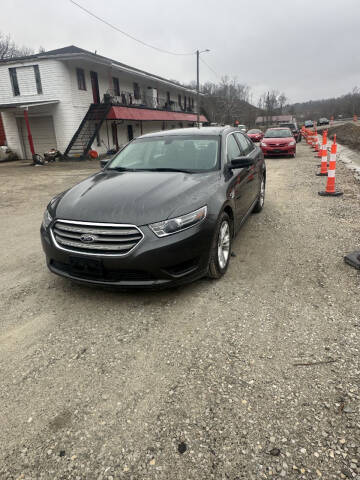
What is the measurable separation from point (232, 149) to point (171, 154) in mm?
935

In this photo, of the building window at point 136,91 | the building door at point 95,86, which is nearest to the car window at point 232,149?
the building door at point 95,86

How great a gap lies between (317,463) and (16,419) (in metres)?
1.79

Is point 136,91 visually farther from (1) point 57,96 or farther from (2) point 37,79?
(1) point 57,96

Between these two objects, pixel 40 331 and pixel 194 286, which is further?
pixel 194 286

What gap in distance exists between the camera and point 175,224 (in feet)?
10.2

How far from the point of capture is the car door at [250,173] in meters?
5.05

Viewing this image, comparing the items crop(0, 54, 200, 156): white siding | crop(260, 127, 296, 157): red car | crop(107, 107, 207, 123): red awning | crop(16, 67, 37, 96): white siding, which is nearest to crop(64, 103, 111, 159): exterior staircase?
crop(0, 54, 200, 156): white siding

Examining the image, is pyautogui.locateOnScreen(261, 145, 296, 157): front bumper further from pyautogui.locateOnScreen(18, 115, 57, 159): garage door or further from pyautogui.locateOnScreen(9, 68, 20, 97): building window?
pyautogui.locateOnScreen(9, 68, 20, 97): building window

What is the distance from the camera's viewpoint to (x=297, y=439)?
193 centimetres

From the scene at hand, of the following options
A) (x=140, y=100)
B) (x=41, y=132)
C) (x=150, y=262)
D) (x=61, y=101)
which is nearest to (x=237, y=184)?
(x=150, y=262)

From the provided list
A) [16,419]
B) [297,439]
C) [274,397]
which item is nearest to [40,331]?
[16,419]

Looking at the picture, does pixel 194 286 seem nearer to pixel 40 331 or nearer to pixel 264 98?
pixel 40 331

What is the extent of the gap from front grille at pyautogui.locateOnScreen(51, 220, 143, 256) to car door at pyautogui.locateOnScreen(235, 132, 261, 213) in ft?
7.75

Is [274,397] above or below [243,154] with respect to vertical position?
below
